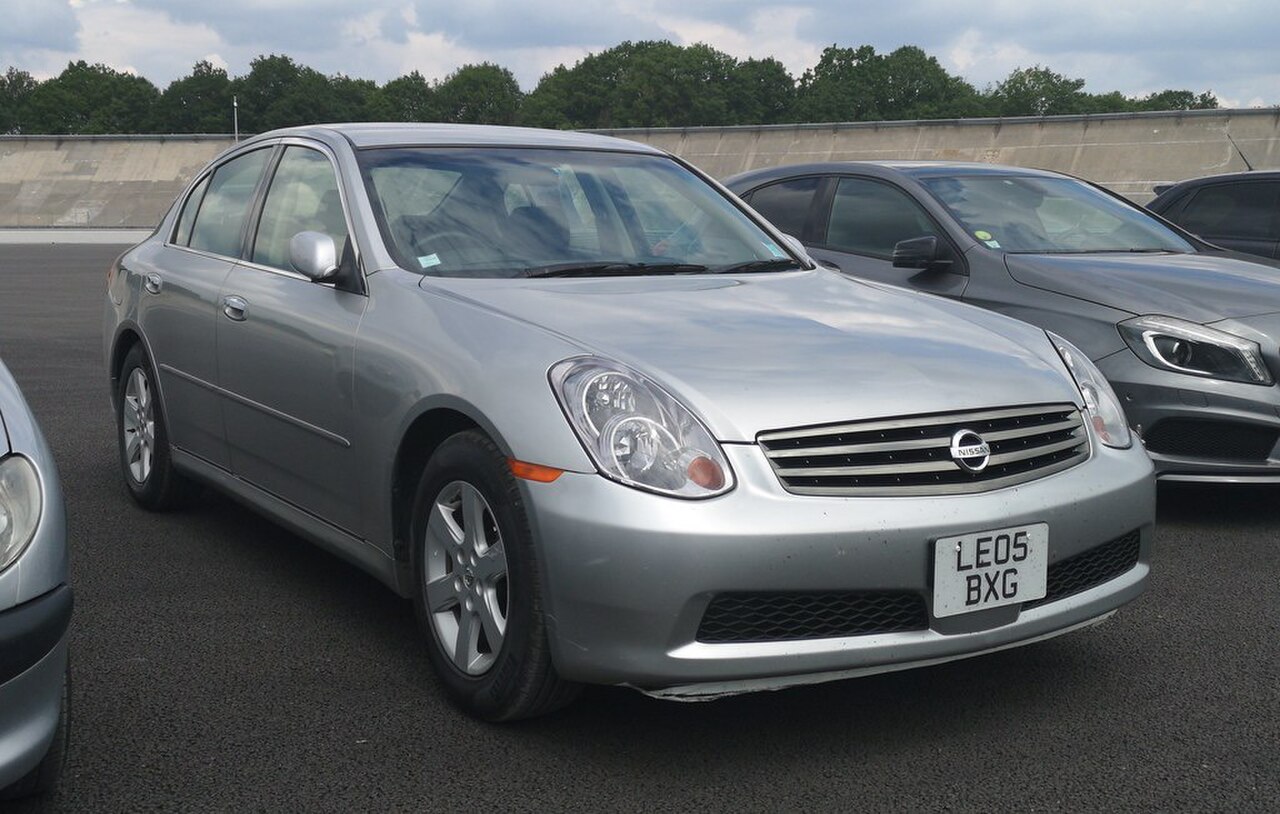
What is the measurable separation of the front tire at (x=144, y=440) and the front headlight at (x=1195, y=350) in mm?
3755

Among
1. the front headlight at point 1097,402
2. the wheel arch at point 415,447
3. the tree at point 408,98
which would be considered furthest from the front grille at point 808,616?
the tree at point 408,98

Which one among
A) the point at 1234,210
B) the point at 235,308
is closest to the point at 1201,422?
the point at 235,308

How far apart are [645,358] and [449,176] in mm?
1363

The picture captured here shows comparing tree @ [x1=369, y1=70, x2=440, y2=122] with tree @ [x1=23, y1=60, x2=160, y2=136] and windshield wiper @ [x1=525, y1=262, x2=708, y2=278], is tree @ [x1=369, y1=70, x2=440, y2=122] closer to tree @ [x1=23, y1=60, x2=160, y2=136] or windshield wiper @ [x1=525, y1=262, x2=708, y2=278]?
tree @ [x1=23, y1=60, x2=160, y2=136]

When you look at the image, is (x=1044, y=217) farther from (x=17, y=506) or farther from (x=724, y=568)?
(x=17, y=506)

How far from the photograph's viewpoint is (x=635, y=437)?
2934mm

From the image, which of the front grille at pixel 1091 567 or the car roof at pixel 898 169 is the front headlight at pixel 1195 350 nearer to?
the car roof at pixel 898 169

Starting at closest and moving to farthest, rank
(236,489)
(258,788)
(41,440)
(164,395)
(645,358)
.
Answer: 1. (41,440)
2. (258,788)
3. (645,358)
4. (236,489)
5. (164,395)

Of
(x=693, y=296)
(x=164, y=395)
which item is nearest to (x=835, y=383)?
(x=693, y=296)

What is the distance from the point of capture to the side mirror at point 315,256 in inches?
153

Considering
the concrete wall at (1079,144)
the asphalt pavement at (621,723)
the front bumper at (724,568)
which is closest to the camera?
the front bumper at (724,568)

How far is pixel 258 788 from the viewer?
2908 mm

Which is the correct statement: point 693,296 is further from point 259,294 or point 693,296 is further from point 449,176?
point 259,294

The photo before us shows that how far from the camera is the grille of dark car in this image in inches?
204
